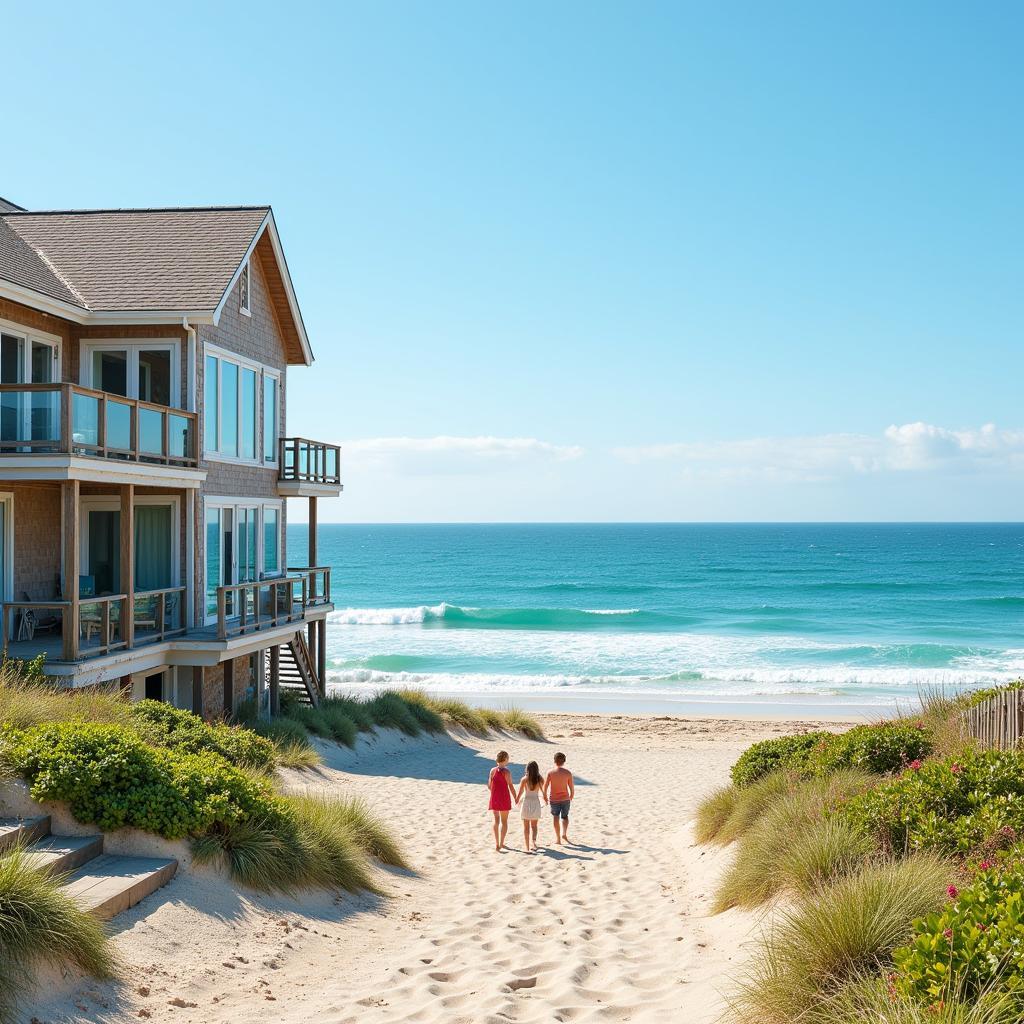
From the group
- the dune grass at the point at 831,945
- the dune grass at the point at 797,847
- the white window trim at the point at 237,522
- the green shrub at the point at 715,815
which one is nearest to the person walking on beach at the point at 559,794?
the green shrub at the point at 715,815

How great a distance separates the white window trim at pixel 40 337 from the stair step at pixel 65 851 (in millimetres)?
10486

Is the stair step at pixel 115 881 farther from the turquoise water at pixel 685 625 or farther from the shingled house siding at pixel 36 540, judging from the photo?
the turquoise water at pixel 685 625

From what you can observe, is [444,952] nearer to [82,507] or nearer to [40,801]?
[40,801]

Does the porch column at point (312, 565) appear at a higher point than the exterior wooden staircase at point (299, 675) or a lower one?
higher

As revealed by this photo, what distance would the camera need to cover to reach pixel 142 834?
8.34 m

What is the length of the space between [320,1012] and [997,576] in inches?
3854

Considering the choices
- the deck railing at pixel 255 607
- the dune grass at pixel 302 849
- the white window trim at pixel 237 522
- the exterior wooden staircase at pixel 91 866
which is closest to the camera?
the exterior wooden staircase at pixel 91 866

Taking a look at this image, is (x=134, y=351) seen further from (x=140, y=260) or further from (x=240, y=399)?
(x=240, y=399)

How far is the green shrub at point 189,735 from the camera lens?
37.5 feet

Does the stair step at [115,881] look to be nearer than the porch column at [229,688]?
Yes

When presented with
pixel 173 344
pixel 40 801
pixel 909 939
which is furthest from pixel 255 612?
pixel 909 939

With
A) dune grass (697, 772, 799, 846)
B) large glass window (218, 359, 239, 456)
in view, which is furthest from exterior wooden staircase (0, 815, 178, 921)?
large glass window (218, 359, 239, 456)

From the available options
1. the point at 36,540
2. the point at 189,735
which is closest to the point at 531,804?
the point at 189,735

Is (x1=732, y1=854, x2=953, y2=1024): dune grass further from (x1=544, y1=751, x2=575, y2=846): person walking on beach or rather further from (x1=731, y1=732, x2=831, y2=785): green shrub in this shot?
(x1=544, y1=751, x2=575, y2=846): person walking on beach
